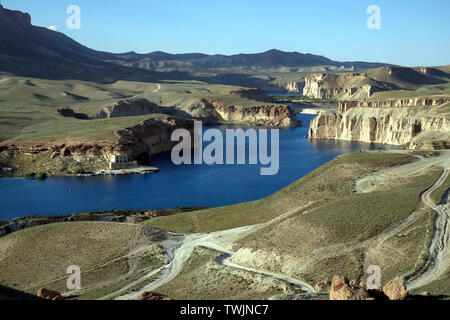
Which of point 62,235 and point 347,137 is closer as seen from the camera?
point 62,235

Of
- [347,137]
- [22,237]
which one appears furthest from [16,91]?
[22,237]

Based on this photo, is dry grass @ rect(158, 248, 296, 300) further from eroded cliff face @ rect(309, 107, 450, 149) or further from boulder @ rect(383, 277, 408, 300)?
eroded cliff face @ rect(309, 107, 450, 149)

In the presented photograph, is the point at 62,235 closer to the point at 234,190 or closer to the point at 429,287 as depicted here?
the point at 429,287

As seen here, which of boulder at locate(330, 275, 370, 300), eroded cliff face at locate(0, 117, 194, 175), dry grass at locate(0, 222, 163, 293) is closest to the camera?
boulder at locate(330, 275, 370, 300)

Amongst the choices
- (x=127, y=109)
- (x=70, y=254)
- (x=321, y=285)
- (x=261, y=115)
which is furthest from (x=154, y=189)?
(x=261, y=115)

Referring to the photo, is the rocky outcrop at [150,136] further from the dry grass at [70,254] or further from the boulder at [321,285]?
the boulder at [321,285]

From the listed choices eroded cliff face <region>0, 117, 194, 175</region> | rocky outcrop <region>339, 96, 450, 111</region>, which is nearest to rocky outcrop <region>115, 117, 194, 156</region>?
eroded cliff face <region>0, 117, 194, 175</region>
